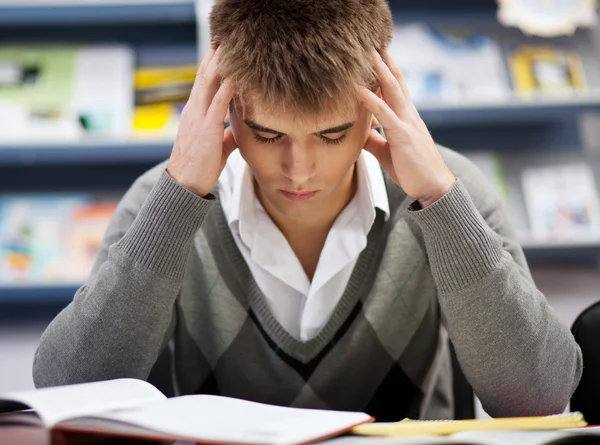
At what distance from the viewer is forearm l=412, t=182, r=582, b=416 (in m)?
0.97

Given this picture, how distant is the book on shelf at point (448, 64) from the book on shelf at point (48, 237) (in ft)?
3.77

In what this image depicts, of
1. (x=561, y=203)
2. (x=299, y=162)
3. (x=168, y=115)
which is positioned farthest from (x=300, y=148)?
(x=561, y=203)

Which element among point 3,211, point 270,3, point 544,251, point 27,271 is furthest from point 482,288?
point 3,211

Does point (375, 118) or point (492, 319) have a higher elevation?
point (375, 118)

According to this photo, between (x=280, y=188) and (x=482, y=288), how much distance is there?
0.33m

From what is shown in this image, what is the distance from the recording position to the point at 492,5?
256 centimetres

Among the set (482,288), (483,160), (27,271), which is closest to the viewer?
(482,288)

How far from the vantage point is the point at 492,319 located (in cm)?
97

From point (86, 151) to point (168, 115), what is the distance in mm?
295

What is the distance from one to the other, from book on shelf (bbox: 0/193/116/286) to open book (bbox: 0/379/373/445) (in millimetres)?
1622

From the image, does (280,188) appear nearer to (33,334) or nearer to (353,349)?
(353,349)

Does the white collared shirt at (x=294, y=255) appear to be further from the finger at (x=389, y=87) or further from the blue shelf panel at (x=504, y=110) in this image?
the blue shelf panel at (x=504, y=110)

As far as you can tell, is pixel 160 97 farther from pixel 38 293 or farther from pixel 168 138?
pixel 38 293

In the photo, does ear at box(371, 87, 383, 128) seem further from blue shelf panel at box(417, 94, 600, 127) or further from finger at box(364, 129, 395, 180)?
blue shelf panel at box(417, 94, 600, 127)
